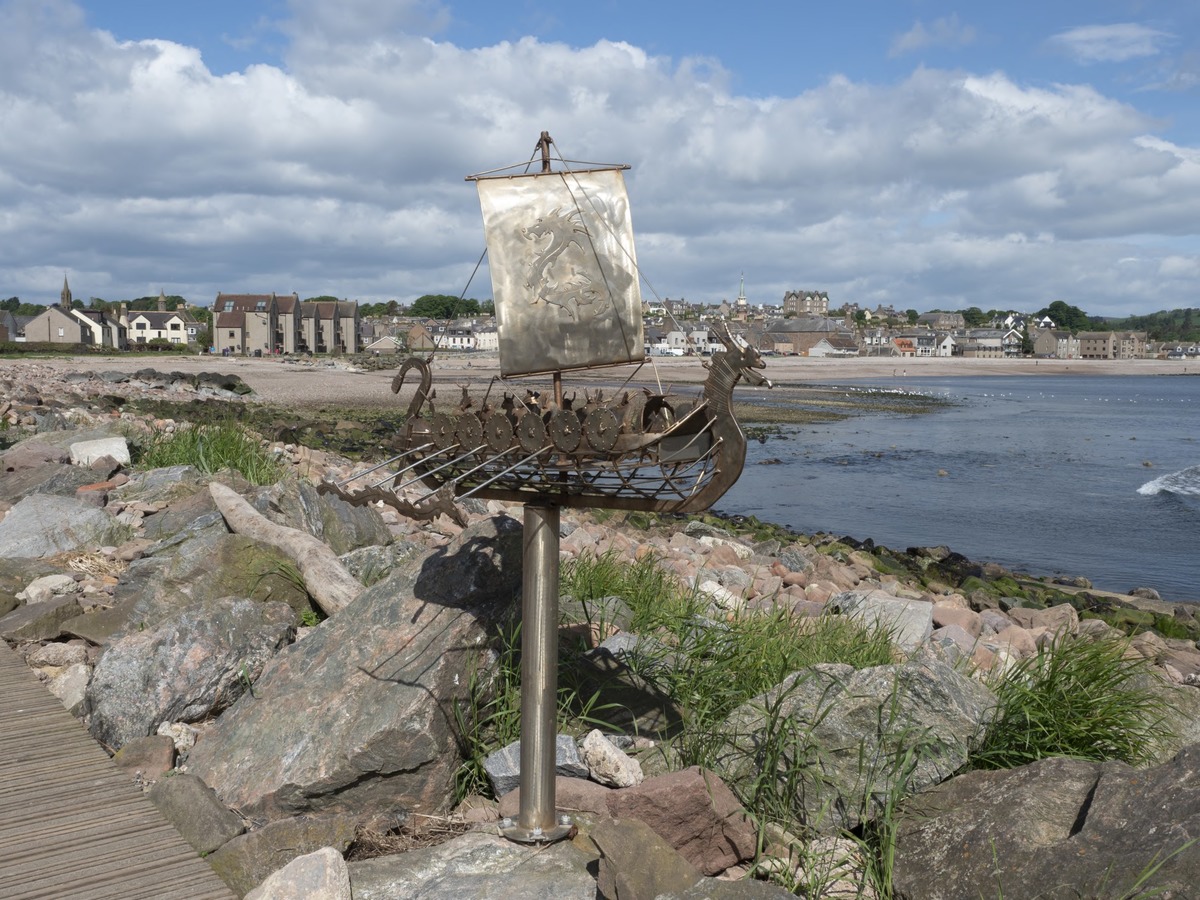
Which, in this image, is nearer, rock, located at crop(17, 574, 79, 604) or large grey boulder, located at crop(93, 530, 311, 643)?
large grey boulder, located at crop(93, 530, 311, 643)

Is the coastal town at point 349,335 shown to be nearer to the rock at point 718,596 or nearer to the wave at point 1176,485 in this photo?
the wave at point 1176,485

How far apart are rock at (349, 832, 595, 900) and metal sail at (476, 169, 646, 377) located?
1.95 m

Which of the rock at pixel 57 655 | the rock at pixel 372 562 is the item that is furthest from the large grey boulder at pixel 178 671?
the rock at pixel 372 562

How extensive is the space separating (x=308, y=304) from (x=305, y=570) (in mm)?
111631

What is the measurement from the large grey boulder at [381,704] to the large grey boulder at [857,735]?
1.36 meters

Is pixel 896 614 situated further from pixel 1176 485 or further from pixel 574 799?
pixel 1176 485

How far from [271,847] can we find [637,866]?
1.62 meters

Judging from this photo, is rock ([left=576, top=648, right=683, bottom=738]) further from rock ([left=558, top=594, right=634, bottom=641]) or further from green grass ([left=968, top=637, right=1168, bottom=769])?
green grass ([left=968, top=637, right=1168, bottom=769])

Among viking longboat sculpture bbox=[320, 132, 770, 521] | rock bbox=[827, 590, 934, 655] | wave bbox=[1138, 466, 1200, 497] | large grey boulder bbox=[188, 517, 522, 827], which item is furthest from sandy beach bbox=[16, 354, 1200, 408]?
wave bbox=[1138, 466, 1200, 497]

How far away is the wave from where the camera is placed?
1070 inches

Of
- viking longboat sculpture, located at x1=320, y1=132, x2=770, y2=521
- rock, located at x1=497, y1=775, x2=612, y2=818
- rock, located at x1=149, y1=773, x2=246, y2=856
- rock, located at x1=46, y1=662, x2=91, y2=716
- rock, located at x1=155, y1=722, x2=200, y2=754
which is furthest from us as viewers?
rock, located at x1=46, y1=662, x2=91, y2=716

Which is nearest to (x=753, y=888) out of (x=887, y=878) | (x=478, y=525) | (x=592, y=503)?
(x=887, y=878)

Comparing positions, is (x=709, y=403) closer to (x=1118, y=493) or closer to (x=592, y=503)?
(x=592, y=503)

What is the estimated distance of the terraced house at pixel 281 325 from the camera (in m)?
98.8
